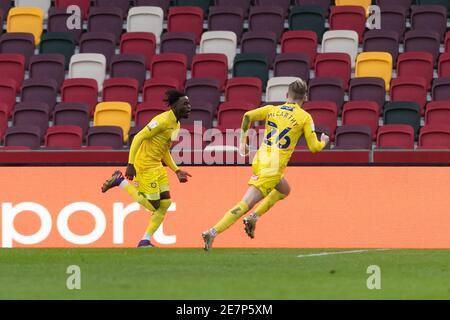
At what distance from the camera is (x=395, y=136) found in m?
21.9

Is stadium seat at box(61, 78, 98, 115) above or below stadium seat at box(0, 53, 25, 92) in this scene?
below

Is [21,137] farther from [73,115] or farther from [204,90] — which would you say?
[204,90]

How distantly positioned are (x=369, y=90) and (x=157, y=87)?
3798 millimetres

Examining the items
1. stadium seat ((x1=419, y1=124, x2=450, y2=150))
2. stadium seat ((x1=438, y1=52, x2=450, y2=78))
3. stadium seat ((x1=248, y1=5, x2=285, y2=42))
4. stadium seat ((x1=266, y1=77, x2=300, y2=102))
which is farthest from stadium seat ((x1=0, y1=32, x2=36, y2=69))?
stadium seat ((x1=419, y1=124, x2=450, y2=150))

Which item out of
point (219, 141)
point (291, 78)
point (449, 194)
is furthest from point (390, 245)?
point (291, 78)

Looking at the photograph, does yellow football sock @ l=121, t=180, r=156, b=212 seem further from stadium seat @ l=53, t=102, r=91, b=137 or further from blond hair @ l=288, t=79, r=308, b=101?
stadium seat @ l=53, t=102, r=91, b=137

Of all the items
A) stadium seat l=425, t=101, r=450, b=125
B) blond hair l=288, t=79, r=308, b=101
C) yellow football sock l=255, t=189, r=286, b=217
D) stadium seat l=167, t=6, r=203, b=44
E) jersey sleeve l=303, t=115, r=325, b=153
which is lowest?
yellow football sock l=255, t=189, r=286, b=217

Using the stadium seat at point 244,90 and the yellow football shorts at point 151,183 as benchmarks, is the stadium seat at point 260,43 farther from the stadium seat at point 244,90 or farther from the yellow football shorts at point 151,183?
the yellow football shorts at point 151,183

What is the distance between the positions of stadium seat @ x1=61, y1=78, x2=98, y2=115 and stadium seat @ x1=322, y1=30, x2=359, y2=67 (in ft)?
14.3

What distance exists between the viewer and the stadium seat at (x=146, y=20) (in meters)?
26.5

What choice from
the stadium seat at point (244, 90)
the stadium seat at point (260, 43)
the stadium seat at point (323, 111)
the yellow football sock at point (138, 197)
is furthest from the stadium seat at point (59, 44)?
the yellow football sock at point (138, 197)

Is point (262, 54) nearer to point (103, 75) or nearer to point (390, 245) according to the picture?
point (103, 75)

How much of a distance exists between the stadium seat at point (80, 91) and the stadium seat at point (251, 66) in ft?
8.55

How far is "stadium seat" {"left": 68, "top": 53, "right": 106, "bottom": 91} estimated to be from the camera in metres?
25.3
